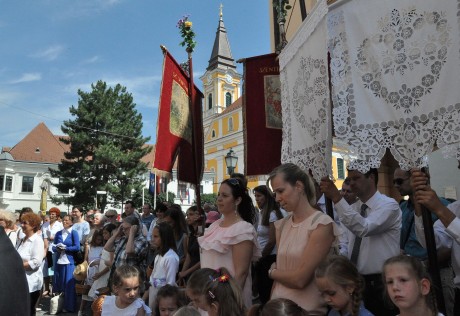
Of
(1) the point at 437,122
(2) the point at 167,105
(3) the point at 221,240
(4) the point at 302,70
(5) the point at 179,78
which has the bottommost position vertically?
(3) the point at 221,240

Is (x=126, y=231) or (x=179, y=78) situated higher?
(x=179, y=78)

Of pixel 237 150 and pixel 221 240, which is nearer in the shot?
pixel 221 240

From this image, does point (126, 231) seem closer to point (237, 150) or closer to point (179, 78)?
point (179, 78)

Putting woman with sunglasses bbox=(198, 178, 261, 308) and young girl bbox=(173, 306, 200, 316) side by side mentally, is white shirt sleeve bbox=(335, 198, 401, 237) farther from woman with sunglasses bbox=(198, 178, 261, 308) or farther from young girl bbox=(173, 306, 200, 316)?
young girl bbox=(173, 306, 200, 316)

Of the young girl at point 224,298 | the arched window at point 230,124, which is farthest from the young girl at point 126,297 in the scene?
the arched window at point 230,124

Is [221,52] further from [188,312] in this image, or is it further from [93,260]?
[188,312]

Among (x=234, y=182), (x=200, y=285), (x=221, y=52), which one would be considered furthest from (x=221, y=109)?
(x=200, y=285)

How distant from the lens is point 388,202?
331 cm

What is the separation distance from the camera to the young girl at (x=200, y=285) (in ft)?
9.50

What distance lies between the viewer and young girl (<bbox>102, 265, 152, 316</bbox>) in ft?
13.4

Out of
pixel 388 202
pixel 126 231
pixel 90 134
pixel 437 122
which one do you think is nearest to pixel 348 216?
pixel 388 202

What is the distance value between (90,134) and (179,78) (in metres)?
34.7

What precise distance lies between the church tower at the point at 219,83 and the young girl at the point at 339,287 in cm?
5758

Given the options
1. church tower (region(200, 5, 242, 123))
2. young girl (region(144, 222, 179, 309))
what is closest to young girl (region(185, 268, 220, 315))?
young girl (region(144, 222, 179, 309))
